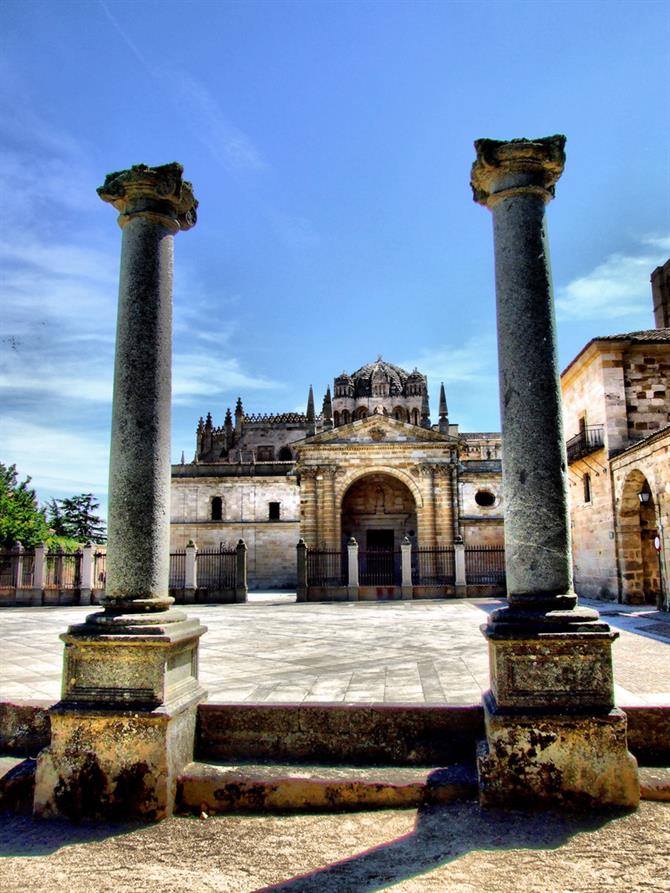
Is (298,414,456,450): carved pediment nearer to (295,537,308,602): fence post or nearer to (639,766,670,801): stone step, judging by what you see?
(295,537,308,602): fence post

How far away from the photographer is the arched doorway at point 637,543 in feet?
58.6

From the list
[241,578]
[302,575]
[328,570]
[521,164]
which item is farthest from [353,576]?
[521,164]

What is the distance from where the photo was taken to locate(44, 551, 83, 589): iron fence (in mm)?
22906

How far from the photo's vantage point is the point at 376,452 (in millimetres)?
32500

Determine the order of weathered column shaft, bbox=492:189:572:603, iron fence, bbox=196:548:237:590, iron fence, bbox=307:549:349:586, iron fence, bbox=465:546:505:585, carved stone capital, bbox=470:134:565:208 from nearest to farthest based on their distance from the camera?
weathered column shaft, bbox=492:189:572:603 → carved stone capital, bbox=470:134:565:208 → iron fence, bbox=465:546:505:585 → iron fence, bbox=307:549:349:586 → iron fence, bbox=196:548:237:590

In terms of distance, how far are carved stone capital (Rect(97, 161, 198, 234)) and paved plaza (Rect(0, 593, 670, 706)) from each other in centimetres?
353

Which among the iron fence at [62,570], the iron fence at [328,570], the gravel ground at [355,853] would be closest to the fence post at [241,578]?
the iron fence at [328,570]

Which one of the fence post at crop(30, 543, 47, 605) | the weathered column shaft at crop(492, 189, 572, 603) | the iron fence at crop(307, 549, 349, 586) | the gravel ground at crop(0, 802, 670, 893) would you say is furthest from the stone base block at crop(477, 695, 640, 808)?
the iron fence at crop(307, 549, 349, 586)

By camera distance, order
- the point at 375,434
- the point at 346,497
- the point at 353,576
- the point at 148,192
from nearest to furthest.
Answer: the point at 148,192, the point at 353,576, the point at 375,434, the point at 346,497

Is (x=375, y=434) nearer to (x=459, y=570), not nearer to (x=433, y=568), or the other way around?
(x=433, y=568)

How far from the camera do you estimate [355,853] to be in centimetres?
323

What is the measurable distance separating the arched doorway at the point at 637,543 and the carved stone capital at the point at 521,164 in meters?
14.9

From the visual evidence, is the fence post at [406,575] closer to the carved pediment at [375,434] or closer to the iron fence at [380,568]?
the iron fence at [380,568]

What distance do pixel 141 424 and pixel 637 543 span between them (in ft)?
56.5
